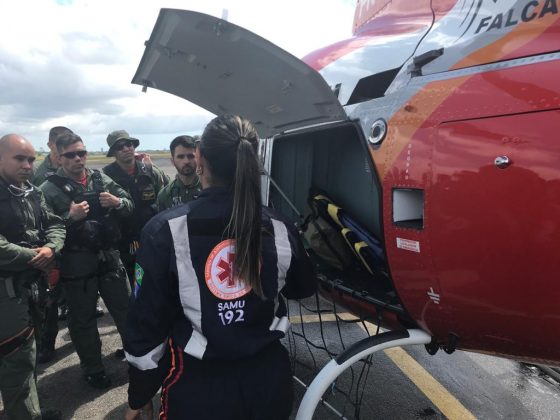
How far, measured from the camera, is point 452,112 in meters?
1.58

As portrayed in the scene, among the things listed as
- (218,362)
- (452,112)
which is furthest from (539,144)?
(218,362)

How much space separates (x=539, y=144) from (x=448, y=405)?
2370mm

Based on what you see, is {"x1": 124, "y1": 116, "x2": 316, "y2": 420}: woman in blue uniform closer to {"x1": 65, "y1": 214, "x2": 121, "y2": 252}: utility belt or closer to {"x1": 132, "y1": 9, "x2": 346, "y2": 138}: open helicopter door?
{"x1": 132, "y1": 9, "x2": 346, "y2": 138}: open helicopter door

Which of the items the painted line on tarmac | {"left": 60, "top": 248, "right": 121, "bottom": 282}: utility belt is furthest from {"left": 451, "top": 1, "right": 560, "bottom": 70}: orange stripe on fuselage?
{"left": 60, "top": 248, "right": 121, "bottom": 282}: utility belt

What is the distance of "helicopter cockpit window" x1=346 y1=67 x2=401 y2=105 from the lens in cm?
204

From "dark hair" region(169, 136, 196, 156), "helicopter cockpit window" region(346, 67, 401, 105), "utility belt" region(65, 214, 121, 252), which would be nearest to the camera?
"helicopter cockpit window" region(346, 67, 401, 105)

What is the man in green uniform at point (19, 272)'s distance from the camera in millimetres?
2283

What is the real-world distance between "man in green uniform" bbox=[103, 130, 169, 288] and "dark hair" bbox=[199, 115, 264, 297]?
8.61ft

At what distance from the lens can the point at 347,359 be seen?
190 cm

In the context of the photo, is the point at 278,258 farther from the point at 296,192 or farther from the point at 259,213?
the point at 296,192

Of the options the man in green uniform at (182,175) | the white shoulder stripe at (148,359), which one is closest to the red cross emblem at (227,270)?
the white shoulder stripe at (148,359)

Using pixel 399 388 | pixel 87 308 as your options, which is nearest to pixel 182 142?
pixel 87 308

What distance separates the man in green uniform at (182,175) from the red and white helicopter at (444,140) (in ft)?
3.39

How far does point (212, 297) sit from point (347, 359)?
0.91 meters
